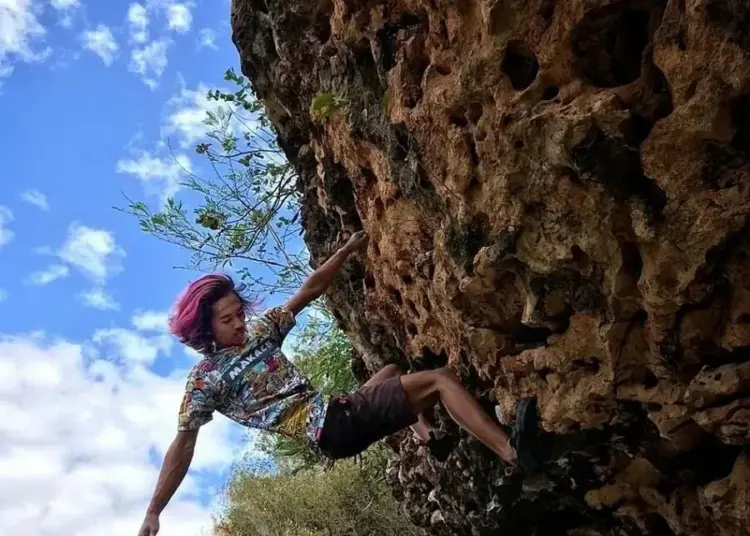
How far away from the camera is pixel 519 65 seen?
427cm

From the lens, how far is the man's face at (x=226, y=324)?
19.5 ft

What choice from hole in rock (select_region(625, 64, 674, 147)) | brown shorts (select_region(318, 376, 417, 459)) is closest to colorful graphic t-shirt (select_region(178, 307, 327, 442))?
brown shorts (select_region(318, 376, 417, 459))

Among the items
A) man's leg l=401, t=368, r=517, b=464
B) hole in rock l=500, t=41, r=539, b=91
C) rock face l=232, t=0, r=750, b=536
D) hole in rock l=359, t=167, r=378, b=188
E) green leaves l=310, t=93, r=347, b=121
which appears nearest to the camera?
rock face l=232, t=0, r=750, b=536

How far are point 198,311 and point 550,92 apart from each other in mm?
3259

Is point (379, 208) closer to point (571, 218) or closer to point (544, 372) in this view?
point (544, 372)

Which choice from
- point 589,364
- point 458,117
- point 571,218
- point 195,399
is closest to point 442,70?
point 458,117

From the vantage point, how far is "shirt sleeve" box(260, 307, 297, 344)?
6.06 m

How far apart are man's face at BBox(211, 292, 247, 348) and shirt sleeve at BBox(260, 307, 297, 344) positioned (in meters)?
0.20

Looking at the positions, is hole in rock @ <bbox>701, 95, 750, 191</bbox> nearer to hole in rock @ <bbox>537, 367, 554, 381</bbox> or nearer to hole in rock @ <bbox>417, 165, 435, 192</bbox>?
hole in rock @ <bbox>537, 367, 554, 381</bbox>

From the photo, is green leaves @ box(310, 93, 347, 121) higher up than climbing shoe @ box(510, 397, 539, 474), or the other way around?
green leaves @ box(310, 93, 347, 121)

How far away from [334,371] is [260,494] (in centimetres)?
464

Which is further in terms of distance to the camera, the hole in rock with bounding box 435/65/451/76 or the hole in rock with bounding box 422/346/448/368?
the hole in rock with bounding box 422/346/448/368

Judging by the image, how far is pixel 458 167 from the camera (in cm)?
463

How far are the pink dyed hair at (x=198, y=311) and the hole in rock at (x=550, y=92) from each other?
10.1 ft
